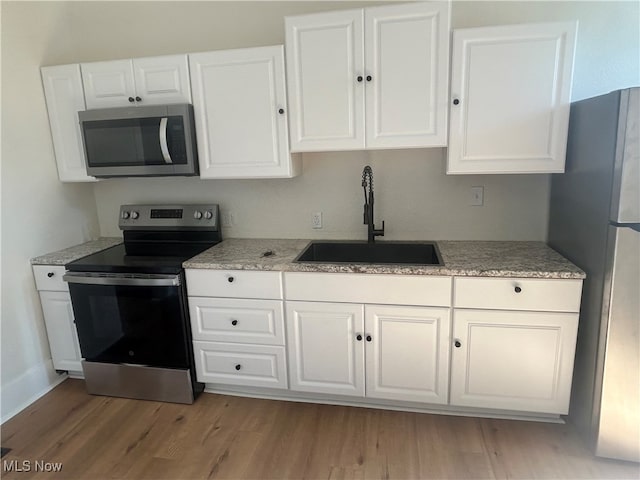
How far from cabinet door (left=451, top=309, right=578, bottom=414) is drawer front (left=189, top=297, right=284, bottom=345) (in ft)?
3.11

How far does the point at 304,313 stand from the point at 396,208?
0.88 metres

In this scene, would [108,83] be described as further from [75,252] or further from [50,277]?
[50,277]

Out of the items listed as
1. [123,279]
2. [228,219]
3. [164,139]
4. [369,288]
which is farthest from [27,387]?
[369,288]

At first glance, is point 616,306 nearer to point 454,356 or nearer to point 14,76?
point 454,356

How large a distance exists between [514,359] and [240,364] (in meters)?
1.46

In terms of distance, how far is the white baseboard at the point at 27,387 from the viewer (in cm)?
219

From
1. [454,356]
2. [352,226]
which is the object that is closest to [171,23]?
[352,226]

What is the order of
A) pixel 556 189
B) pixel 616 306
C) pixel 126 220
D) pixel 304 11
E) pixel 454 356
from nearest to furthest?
1. pixel 616 306
2. pixel 454 356
3. pixel 556 189
4. pixel 304 11
5. pixel 126 220

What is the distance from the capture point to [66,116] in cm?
236

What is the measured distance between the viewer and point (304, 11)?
2266mm

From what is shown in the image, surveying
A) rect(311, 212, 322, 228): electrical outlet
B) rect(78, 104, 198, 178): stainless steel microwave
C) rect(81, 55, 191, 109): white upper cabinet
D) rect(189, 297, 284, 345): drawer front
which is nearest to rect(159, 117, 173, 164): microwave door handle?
rect(78, 104, 198, 178): stainless steel microwave

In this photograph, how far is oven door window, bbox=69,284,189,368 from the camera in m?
2.16

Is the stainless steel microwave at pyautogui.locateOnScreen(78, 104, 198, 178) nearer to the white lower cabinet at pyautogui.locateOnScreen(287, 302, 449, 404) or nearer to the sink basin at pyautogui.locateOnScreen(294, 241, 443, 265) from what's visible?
the sink basin at pyautogui.locateOnScreen(294, 241, 443, 265)

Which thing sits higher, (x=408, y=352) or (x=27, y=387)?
(x=408, y=352)
